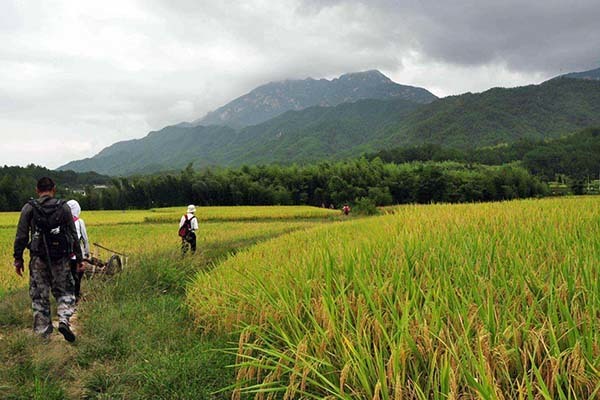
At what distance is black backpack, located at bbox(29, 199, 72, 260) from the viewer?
198 inches

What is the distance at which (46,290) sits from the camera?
5168mm

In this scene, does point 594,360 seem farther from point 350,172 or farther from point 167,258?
point 350,172

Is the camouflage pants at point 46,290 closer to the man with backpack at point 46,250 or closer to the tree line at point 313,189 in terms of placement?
the man with backpack at point 46,250

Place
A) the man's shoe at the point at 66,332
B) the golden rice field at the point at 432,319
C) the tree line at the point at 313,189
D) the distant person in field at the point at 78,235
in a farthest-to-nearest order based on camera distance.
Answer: the tree line at the point at 313,189 → the distant person in field at the point at 78,235 → the man's shoe at the point at 66,332 → the golden rice field at the point at 432,319

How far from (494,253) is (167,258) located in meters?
7.72

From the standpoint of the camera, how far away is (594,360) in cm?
190

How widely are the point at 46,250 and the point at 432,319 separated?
17.1ft

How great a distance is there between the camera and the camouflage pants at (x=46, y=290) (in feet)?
16.7

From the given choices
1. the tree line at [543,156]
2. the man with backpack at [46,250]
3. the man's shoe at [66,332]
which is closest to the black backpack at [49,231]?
the man with backpack at [46,250]

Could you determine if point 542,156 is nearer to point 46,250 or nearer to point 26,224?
point 46,250

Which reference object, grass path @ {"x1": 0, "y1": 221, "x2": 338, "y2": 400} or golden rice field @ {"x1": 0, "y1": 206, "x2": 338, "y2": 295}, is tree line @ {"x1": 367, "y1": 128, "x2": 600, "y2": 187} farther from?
grass path @ {"x1": 0, "y1": 221, "x2": 338, "y2": 400}

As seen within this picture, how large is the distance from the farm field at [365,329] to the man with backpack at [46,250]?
48cm

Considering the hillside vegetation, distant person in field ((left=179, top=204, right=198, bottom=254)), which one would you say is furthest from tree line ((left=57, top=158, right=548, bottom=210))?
distant person in field ((left=179, top=204, right=198, bottom=254))

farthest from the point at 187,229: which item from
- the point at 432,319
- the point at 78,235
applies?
the point at 432,319
